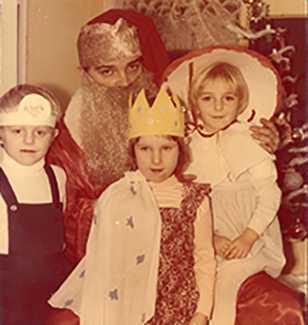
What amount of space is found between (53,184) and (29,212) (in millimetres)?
97

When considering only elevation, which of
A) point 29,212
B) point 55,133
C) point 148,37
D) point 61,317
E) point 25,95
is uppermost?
point 148,37

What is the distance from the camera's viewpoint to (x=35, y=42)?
1526mm

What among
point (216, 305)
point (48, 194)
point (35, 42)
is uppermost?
point (35, 42)

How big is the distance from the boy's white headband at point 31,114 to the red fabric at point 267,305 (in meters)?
0.67

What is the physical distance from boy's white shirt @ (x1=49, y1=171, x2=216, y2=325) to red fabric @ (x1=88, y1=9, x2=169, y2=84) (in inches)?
11.6

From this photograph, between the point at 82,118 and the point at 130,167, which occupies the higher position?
the point at 82,118

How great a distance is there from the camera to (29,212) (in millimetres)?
1502

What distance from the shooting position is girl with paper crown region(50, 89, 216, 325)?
4.71ft

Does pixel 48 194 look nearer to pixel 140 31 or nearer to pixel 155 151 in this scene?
pixel 155 151

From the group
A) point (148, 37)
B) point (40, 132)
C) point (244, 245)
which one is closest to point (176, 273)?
point (244, 245)

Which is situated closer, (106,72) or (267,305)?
(267,305)

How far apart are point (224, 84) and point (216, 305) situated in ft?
1.87

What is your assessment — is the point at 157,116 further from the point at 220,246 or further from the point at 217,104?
the point at 220,246

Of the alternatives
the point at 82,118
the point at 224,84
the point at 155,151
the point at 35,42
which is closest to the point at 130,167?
the point at 155,151
